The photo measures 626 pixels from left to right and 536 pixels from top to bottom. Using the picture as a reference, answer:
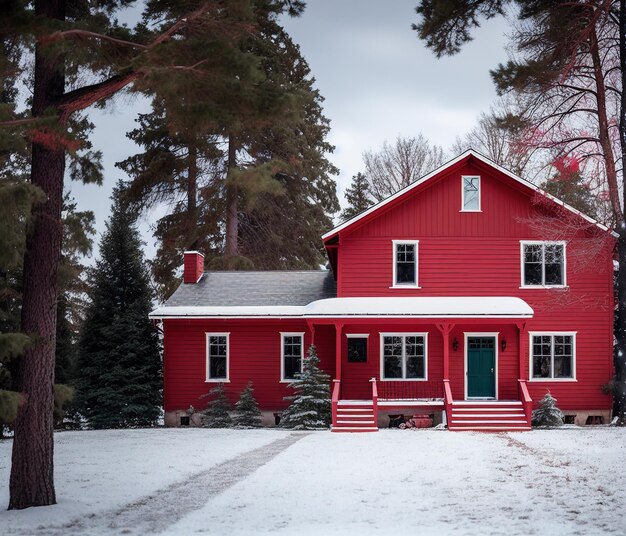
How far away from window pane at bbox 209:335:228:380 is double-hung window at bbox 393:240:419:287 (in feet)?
19.7

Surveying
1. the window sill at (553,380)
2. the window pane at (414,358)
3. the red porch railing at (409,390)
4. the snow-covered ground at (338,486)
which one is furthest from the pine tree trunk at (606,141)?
the red porch railing at (409,390)

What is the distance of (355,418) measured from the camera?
933 inches

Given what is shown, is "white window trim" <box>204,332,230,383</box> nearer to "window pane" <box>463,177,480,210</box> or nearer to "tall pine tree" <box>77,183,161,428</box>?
"tall pine tree" <box>77,183,161,428</box>

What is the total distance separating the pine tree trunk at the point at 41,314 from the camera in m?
11.3

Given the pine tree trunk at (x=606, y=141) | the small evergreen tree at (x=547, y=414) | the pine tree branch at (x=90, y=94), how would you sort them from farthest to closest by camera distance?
the small evergreen tree at (x=547, y=414) → the pine tree trunk at (x=606, y=141) → the pine tree branch at (x=90, y=94)

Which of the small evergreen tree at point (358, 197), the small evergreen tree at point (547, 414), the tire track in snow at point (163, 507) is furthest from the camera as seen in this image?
the small evergreen tree at point (358, 197)

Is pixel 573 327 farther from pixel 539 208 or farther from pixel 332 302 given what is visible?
pixel 332 302

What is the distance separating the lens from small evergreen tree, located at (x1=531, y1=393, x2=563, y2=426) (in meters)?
24.4

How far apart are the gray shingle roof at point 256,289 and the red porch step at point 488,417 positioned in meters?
6.09

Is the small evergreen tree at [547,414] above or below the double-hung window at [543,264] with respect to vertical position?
below

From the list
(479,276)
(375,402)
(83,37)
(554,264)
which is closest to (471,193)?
(479,276)

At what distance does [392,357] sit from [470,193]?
228 inches

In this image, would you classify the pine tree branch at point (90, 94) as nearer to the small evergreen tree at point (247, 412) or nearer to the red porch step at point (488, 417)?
the red porch step at point (488, 417)

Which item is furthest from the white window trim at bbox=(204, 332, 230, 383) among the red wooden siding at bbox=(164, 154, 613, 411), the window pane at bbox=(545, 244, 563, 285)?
the window pane at bbox=(545, 244, 563, 285)
